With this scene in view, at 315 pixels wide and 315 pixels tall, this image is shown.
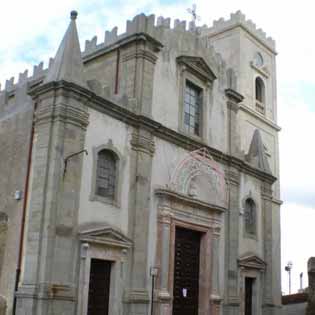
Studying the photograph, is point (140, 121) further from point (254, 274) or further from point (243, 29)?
point (243, 29)

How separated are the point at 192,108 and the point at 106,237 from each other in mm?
7696

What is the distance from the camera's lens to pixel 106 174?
18047mm

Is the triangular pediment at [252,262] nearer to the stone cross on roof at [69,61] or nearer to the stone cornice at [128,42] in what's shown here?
the stone cornice at [128,42]

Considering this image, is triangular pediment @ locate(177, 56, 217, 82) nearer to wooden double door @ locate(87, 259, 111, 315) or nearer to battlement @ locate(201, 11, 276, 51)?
wooden double door @ locate(87, 259, 111, 315)

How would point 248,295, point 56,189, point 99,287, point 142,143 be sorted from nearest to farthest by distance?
point 56,189 → point 99,287 → point 142,143 → point 248,295

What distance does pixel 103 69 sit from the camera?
69.2ft

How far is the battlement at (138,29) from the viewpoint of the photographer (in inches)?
792

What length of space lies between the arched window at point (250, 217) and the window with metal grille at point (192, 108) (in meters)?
4.60

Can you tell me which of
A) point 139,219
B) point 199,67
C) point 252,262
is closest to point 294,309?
point 252,262

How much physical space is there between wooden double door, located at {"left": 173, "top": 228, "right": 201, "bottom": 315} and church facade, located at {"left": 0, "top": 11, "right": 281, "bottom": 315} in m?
0.06

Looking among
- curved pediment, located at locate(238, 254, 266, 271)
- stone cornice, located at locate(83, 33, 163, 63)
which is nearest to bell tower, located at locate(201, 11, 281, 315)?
curved pediment, located at locate(238, 254, 266, 271)

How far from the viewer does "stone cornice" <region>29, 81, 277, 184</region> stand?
55.5 ft

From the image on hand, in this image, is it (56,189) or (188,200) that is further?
(188,200)

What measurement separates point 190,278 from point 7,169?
307 inches
